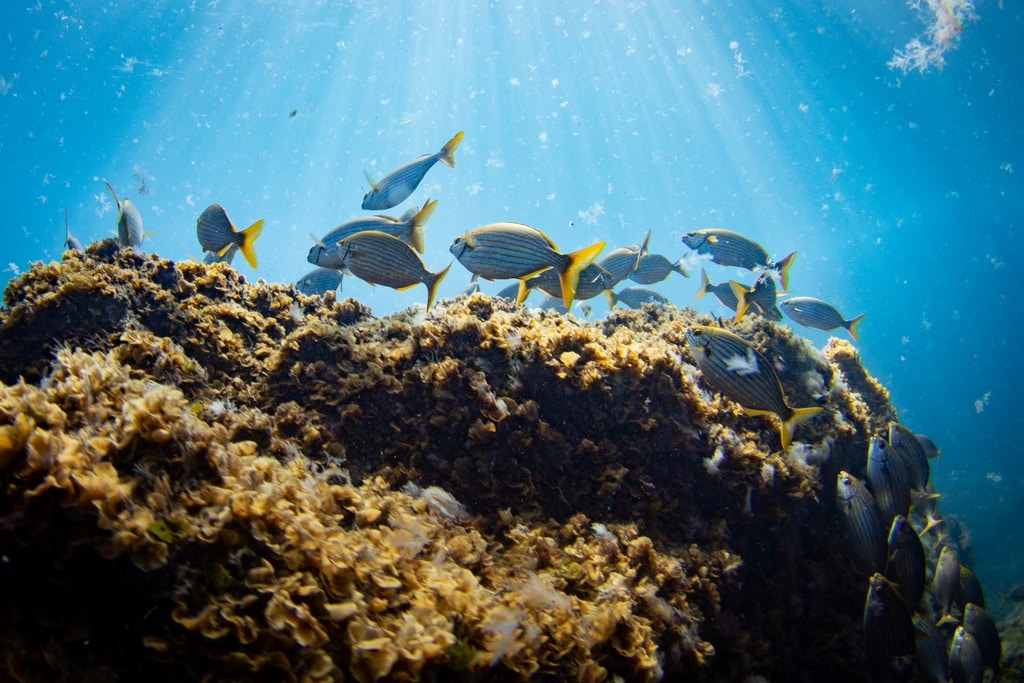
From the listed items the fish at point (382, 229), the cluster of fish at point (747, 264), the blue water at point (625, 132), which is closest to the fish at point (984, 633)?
the cluster of fish at point (747, 264)

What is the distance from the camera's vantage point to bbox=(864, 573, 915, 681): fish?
9.39 feet

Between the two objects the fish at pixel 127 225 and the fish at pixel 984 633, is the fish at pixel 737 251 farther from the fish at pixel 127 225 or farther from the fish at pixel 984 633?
the fish at pixel 127 225

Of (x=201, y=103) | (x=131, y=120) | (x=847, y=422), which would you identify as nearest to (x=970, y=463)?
(x=847, y=422)

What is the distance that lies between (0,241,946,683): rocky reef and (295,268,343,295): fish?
108 cm

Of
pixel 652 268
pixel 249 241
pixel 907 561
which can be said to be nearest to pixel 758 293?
pixel 652 268

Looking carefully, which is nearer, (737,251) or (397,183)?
(397,183)

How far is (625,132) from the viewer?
65.2 meters

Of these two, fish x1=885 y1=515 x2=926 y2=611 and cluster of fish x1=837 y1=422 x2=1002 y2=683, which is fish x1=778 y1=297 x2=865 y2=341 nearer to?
cluster of fish x1=837 y1=422 x2=1002 y2=683

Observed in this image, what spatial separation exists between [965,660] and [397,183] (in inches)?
281

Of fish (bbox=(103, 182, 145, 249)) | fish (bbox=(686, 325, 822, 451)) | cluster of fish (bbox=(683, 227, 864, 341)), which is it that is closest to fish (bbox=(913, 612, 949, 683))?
fish (bbox=(686, 325, 822, 451))

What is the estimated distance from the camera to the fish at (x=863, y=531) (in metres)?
3.14

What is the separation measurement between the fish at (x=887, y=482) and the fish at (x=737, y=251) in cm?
231

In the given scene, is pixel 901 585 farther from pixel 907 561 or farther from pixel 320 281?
pixel 320 281

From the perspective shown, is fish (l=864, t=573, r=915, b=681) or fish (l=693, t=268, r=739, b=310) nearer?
fish (l=864, t=573, r=915, b=681)
